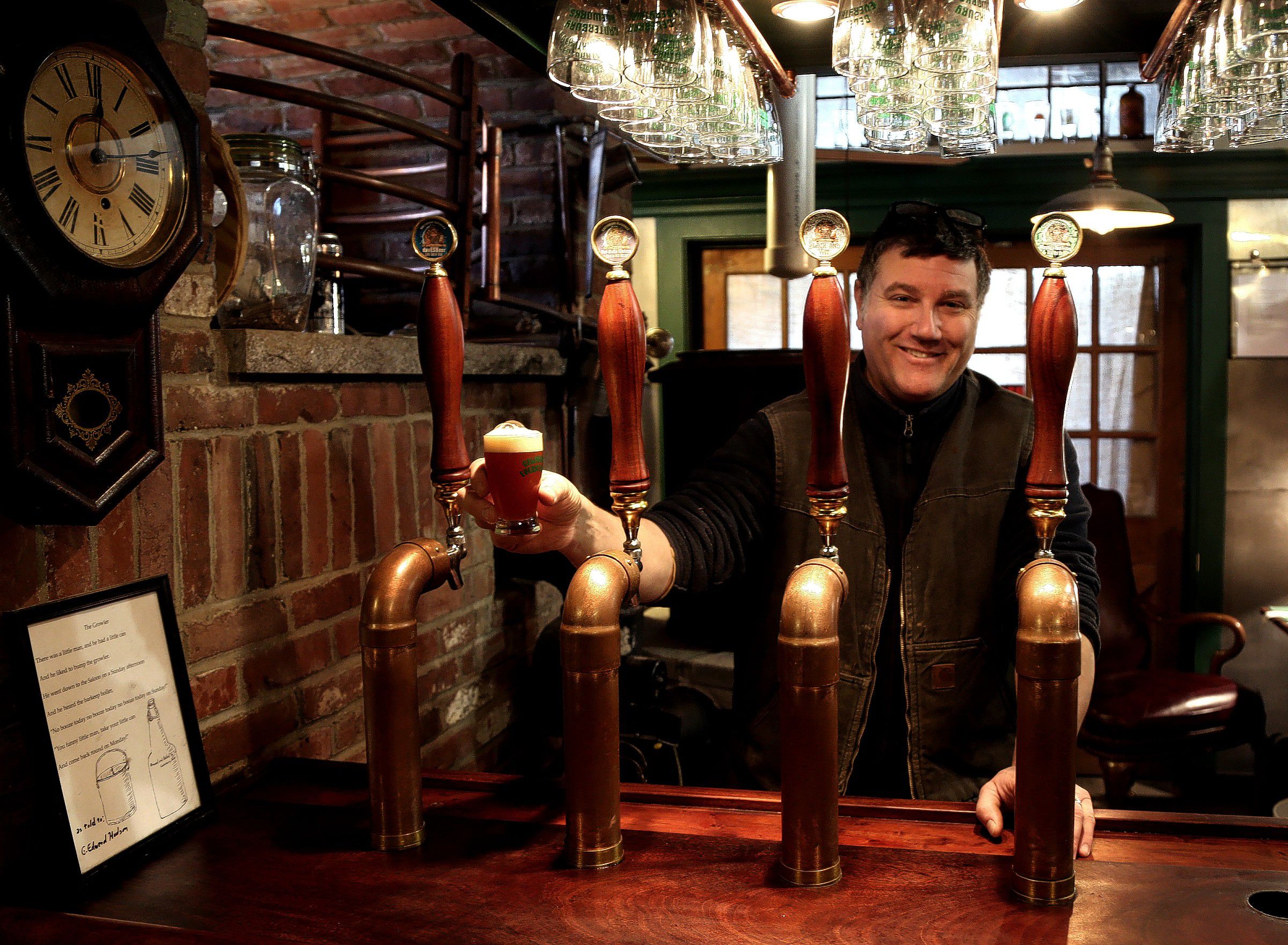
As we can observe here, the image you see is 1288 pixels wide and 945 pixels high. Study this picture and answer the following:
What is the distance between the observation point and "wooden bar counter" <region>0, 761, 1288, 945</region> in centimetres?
84

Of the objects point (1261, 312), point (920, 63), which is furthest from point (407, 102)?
point (1261, 312)

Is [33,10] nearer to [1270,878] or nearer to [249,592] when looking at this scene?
[249,592]

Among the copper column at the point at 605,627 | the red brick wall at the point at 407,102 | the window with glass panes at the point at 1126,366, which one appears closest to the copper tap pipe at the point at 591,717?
the copper column at the point at 605,627

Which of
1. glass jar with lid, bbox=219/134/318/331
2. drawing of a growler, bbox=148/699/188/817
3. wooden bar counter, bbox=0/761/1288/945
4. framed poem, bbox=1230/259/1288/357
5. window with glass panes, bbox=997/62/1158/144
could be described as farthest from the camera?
window with glass panes, bbox=997/62/1158/144

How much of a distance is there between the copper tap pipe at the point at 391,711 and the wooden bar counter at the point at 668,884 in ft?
0.11

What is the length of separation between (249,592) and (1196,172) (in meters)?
4.24

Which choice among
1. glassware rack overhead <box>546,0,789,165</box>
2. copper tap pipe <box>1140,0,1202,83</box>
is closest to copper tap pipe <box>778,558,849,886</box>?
glassware rack overhead <box>546,0,789,165</box>

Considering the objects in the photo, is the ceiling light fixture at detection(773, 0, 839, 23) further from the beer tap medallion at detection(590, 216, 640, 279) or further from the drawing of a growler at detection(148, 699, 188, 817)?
the drawing of a growler at detection(148, 699, 188, 817)

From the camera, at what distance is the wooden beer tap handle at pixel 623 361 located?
97 cm

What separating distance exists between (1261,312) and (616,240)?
408 centimetres

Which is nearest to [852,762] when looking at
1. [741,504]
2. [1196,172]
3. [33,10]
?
[741,504]

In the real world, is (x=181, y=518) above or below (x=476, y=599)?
above

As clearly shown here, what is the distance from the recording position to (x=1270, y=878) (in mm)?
909

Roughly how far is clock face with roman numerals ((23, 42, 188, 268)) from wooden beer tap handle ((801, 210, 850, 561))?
674 millimetres
